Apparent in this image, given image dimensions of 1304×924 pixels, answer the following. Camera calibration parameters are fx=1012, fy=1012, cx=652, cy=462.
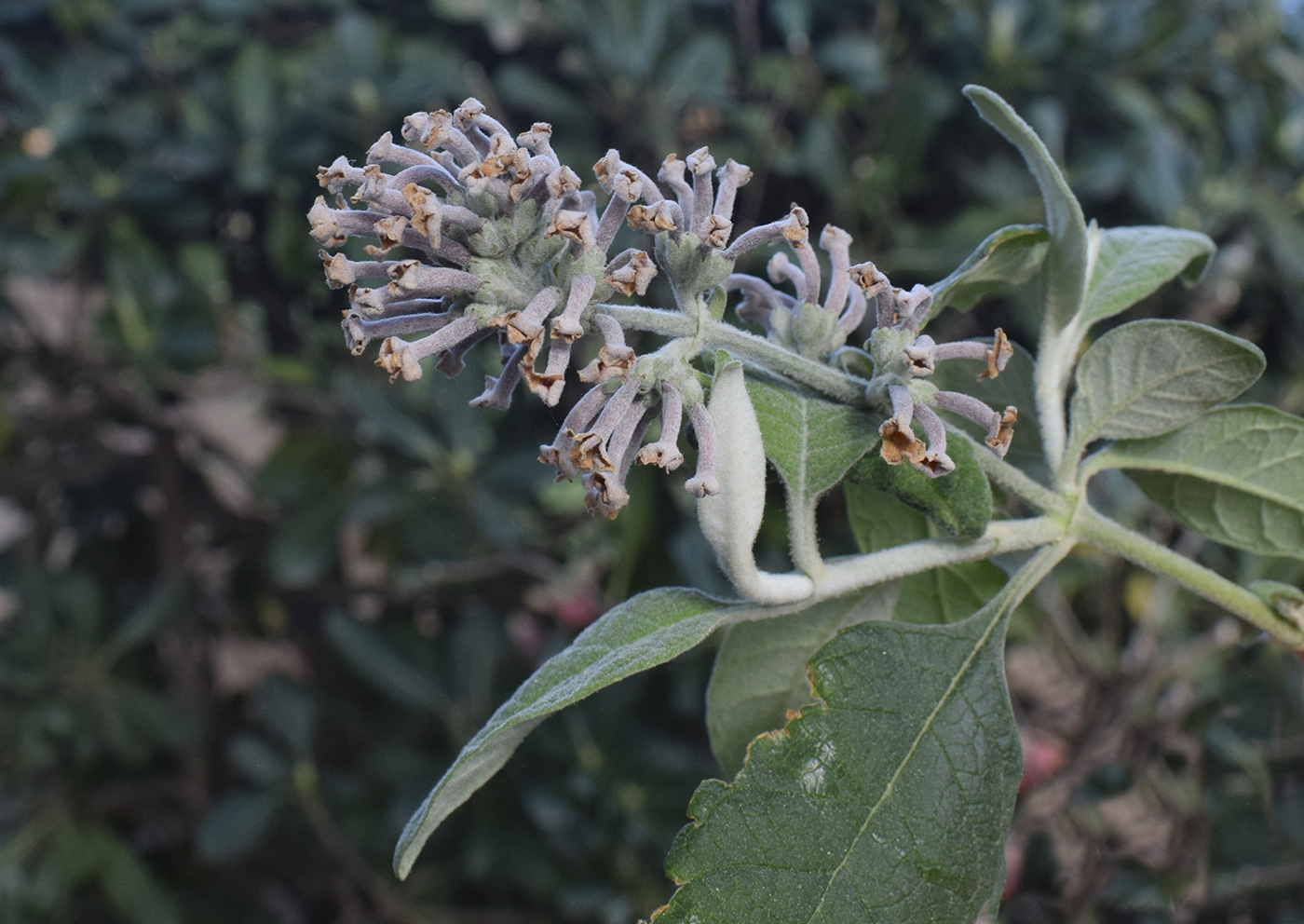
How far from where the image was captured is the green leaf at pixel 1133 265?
87 cm

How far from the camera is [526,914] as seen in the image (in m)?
2.19

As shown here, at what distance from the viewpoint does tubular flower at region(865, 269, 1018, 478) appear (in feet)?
2.17

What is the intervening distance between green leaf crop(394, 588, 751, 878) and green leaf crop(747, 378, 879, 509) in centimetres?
10

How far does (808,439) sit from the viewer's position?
0.72 m

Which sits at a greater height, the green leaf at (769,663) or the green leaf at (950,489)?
the green leaf at (950,489)

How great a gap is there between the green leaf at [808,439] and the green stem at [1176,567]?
218 mm

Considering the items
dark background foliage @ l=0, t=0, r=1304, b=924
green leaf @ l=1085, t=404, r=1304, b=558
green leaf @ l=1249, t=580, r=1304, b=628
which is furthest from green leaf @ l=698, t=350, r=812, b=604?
dark background foliage @ l=0, t=0, r=1304, b=924

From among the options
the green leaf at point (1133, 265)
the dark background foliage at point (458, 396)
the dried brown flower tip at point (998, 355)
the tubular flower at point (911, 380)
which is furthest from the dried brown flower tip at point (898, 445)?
the dark background foliage at point (458, 396)

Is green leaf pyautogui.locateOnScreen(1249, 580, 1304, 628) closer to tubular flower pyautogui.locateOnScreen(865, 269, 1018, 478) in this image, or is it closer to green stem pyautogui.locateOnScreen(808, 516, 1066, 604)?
green stem pyautogui.locateOnScreen(808, 516, 1066, 604)

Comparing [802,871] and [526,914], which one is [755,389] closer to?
[802,871]

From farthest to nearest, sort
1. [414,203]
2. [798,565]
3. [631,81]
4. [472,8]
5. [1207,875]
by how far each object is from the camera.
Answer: [472,8], [631,81], [1207,875], [798,565], [414,203]

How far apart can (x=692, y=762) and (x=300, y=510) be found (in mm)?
935

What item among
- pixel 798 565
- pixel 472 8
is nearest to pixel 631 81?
pixel 472 8

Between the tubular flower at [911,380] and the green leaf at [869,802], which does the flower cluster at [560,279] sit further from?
the green leaf at [869,802]
